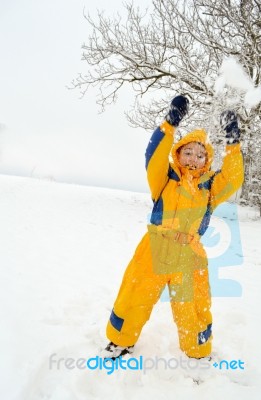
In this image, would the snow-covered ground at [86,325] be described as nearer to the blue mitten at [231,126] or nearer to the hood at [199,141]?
the hood at [199,141]

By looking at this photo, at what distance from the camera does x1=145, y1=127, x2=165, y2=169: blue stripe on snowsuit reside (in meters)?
2.17

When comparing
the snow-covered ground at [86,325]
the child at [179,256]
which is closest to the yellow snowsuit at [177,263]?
the child at [179,256]

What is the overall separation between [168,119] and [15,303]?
2.12 metres

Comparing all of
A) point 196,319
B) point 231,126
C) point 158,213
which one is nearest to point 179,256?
point 158,213

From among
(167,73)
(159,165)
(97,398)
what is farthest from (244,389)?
(167,73)

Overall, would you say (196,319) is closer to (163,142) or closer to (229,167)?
(229,167)

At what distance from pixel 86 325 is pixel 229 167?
5.79ft

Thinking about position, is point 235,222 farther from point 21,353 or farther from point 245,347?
point 21,353

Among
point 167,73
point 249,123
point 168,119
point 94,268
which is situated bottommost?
point 94,268

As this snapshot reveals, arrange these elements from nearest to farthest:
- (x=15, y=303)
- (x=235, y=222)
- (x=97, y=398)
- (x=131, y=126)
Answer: (x=97, y=398), (x=15, y=303), (x=235, y=222), (x=131, y=126)

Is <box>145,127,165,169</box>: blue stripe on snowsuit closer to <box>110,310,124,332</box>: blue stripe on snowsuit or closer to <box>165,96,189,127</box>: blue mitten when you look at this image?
<box>165,96,189,127</box>: blue mitten

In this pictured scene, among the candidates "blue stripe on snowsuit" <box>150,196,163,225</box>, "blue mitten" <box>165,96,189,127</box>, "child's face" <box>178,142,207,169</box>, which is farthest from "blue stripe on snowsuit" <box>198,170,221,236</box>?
"blue mitten" <box>165,96,189,127</box>

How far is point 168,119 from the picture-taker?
2.17 m

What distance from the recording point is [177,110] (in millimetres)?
2146
